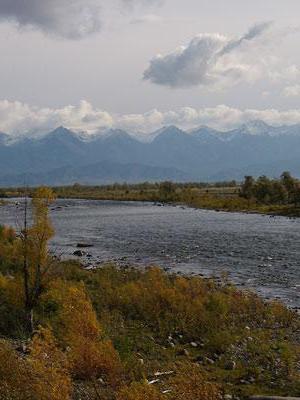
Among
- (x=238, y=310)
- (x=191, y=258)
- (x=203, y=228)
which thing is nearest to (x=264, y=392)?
(x=238, y=310)

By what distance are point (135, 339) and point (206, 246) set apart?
32867mm

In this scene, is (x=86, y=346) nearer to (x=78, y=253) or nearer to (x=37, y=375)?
(x=37, y=375)

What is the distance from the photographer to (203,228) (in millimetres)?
69250

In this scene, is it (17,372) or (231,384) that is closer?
(17,372)

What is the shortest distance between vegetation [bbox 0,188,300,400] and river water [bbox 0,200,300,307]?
6.87 m

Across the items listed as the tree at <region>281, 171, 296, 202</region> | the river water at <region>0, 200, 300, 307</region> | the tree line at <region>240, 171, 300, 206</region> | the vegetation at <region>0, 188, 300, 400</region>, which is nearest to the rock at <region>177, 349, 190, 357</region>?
the vegetation at <region>0, 188, 300, 400</region>

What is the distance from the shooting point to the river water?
36062 millimetres

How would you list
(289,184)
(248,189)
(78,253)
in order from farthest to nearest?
1. (248,189)
2. (289,184)
3. (78,253)

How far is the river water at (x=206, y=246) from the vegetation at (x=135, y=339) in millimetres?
6872

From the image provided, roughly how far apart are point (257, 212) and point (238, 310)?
74.6 metres

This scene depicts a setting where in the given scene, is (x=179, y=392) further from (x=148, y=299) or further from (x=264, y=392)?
(x=148, y=299)

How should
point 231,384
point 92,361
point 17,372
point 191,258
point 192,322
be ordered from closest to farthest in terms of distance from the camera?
point 17,372, point 92,361, point 231,384, point 192,322, point 191,258

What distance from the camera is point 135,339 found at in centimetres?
1980

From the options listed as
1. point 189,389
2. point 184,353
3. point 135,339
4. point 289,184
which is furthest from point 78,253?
point 289,184
